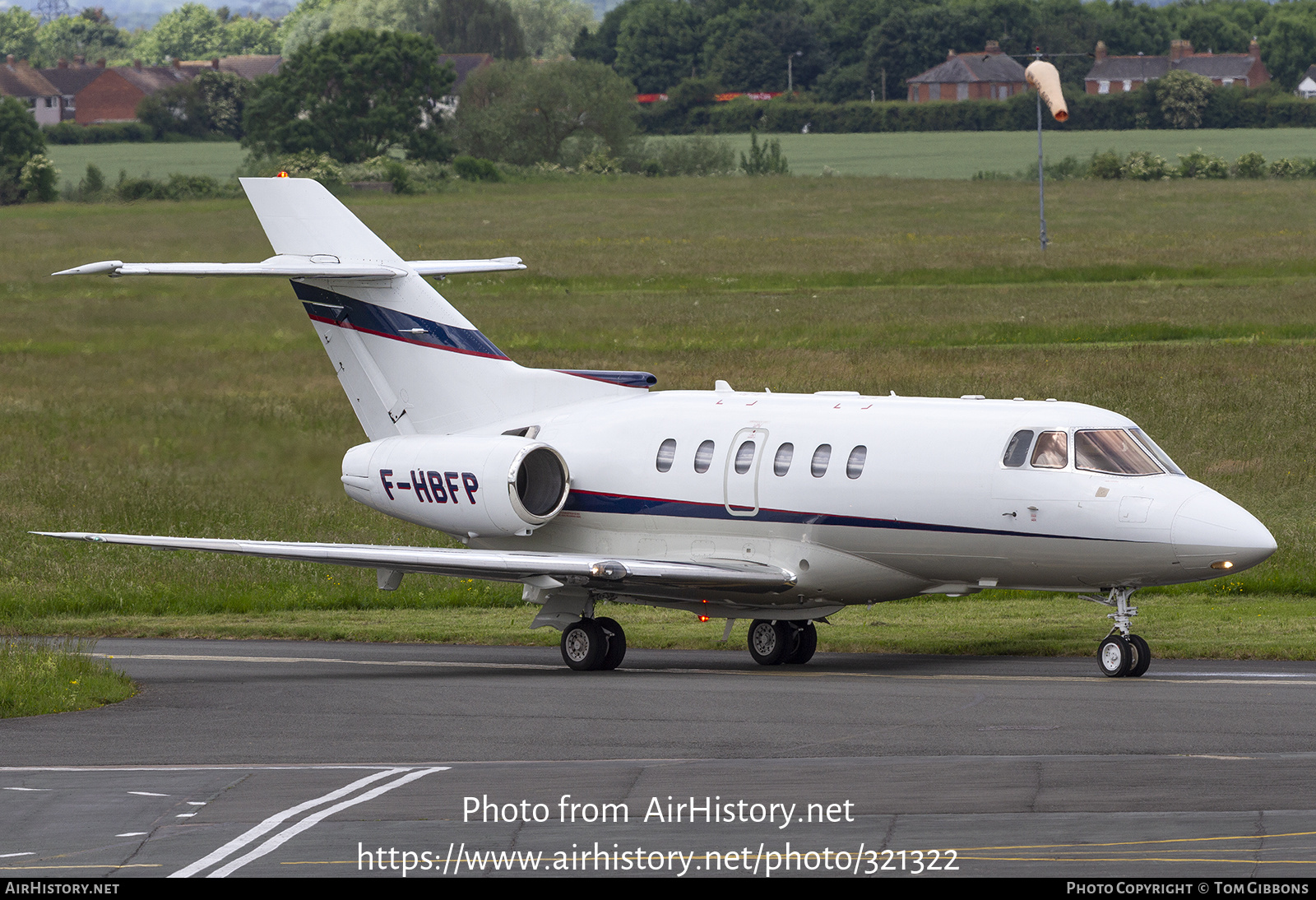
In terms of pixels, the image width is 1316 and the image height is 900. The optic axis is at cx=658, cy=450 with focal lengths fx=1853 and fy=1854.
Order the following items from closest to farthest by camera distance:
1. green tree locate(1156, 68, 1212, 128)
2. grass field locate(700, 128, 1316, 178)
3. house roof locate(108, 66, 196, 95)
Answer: grass field locate(700, 128, 1316, 178)
green tree locate(1156, 68, 1212, 128)
house roof locate(108, 66, 196, 95)

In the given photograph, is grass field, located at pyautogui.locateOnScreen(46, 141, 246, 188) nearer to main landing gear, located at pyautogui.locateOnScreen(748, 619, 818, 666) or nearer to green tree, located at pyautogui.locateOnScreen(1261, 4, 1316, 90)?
main landing gear, located at pyautogui.locateOnScreen(748, 619, 818, 666)

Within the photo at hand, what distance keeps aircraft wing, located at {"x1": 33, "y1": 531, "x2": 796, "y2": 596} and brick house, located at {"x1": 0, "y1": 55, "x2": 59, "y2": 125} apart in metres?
181

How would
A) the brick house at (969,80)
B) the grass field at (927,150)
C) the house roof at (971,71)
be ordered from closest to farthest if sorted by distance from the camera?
1. the grass field at (927,150)
2. the house roof at (971,71)
3. the brick house at (969,80)

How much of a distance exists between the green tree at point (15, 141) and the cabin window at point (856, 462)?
8574 centimetres

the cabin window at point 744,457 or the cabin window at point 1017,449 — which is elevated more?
the cabin window at point 1017,449

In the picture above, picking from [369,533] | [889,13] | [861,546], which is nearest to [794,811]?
[861,546]

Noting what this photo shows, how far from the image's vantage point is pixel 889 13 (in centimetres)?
19838

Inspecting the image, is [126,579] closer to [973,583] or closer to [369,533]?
[369,533]

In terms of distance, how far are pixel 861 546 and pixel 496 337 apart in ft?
127

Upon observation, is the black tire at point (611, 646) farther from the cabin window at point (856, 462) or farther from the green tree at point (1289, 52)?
the green tree at point (1289, 52)

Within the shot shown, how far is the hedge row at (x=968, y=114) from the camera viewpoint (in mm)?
159375

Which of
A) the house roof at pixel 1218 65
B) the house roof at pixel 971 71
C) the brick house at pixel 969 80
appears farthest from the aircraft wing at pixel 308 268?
the house roof at pixel 1218 65

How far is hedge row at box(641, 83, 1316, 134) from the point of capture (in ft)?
523

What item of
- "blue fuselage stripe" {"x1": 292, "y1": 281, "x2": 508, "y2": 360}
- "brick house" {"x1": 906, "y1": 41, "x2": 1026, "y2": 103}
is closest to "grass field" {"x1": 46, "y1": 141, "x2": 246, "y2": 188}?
"brick house" {"x1": 906, "y1": 41, "x2": 1026, "y2": 103}
